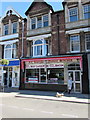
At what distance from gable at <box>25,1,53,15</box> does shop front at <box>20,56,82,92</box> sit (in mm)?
6872

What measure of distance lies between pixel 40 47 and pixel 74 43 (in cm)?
445

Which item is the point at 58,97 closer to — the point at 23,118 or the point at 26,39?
the point at 23,118

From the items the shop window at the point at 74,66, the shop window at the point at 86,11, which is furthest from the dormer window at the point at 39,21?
the shop window at the point at 74,66

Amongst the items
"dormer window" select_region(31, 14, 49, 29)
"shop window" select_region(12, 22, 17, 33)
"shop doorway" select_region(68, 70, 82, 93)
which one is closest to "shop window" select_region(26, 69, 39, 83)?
"shop doorway" select_region(68, 70, 82, 93)

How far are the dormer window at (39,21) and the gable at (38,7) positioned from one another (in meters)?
0.92

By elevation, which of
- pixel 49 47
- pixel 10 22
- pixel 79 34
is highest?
pixel 10 22

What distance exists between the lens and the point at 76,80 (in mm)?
12867

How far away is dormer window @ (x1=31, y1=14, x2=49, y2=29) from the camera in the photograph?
49.6 ft

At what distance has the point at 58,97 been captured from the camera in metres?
10.3

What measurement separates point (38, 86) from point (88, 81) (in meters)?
5.97

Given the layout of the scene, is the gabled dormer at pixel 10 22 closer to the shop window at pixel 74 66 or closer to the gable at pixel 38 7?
the gable at pixel 38 7

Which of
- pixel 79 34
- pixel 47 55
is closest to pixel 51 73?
pixel 47 55

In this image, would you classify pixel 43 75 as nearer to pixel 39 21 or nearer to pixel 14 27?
pixel 39 21

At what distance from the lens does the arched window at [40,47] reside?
1476 centimetres
